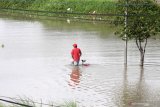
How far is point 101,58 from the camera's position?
28047mm

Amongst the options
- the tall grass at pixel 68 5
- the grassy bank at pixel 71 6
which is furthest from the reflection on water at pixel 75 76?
the tall grass at pixel 68 5

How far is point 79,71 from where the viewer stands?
80.3ft

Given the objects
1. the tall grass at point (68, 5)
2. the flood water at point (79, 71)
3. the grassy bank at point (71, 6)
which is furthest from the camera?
the tall grass at point (68, 5)

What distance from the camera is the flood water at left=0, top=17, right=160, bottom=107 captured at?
1892 centimetres

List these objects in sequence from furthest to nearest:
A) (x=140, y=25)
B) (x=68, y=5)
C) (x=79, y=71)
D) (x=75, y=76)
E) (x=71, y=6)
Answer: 1. (x=68, y=5)
2. (x=71, y=6)
3. (x=140, y=25)
4. (x=79, y=71)
5. (x=75, y=76)

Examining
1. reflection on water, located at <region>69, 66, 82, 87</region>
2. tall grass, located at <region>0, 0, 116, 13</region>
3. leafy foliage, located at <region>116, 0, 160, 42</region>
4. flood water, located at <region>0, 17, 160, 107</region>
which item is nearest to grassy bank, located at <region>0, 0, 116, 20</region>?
tall grass, located at <region>0, 0, 116, 13</region>

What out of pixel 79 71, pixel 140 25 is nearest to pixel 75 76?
pixel 79 71

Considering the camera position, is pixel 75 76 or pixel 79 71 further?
pixel 79 71

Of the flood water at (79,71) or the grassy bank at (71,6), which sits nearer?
the flood water at (79,71)

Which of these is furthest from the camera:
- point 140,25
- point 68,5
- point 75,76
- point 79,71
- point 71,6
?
point 68,5

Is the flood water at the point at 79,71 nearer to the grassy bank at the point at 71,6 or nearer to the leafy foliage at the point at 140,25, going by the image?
the leafy foliage at the point at 140,25

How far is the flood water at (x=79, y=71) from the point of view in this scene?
18.9m

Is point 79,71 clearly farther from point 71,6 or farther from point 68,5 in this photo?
point 68,5

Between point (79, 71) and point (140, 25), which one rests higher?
point (140, 25)
